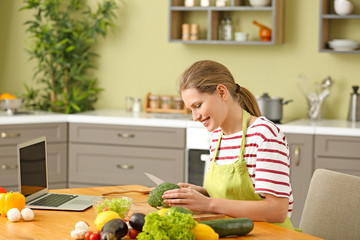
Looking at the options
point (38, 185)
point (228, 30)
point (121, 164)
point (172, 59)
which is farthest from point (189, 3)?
point (38, 185)

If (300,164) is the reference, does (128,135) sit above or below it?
above

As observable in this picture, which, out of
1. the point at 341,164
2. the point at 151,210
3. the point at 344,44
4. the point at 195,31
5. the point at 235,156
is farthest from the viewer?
the point at 195,31

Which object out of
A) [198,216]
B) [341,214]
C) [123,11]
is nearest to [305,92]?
[123,11]

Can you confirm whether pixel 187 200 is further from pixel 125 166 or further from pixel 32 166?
pixel 125 166

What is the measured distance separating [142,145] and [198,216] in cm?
246

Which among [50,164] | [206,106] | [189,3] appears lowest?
[50,164]

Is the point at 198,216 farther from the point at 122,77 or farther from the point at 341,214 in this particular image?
the point at 122,77

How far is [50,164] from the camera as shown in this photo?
15.0 ft

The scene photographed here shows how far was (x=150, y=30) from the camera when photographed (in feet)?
16.6

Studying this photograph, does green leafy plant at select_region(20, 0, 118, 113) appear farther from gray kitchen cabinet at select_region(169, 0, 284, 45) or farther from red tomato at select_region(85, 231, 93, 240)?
red tomato at select_region(85, 231, 93, 240)

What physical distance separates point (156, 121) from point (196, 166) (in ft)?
1.38

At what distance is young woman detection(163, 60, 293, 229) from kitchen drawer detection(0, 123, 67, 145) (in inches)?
93.1

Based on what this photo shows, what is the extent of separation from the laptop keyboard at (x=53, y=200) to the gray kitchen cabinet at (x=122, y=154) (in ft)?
6.66

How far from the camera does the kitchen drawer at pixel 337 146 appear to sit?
395cm
